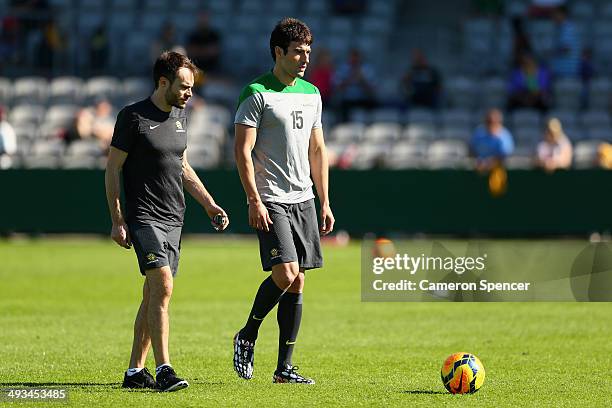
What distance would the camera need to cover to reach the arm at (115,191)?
28.2ft

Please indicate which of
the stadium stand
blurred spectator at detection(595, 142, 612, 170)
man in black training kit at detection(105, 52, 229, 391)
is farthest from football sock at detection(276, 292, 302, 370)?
blurred spectator at detection(595, 142, 612, 170)

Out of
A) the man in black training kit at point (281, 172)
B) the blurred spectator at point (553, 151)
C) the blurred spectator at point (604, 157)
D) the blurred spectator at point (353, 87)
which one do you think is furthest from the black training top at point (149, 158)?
the blurred spectator at point (353, 87)

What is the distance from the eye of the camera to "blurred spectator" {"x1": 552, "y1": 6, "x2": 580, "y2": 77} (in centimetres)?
2733

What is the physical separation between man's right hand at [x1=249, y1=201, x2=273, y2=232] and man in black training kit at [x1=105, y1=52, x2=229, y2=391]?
20.0 inches

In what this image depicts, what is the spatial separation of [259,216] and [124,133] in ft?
3.61

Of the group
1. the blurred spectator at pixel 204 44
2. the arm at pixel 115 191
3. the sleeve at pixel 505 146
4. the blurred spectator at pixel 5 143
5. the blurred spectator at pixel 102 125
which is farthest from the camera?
the blurred spectator at pixel 204 44

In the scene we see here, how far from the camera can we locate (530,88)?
26578 mm

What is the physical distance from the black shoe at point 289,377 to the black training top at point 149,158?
139 centimetres

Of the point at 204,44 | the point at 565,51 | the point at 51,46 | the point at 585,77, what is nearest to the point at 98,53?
the point at 51,46

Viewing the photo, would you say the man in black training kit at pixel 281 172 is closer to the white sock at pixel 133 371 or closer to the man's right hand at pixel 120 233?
the white sock at pixel 133 371

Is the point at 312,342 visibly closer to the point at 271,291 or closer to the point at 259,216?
the point at 271,291

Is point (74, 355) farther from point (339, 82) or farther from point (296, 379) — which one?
point (339, 82)

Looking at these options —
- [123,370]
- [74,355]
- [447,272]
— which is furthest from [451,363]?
[447,272]

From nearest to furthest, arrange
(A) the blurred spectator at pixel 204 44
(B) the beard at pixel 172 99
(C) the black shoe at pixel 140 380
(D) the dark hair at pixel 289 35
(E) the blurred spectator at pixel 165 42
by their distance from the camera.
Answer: (B) the beard at pixel 172 99
(C) the black shoe at pixel 140 380
(D) the dark hair at pixel 289 35
(E) the blurred spectator at pixel 165 42
(A) the blurred spectator at pixel 204 44
